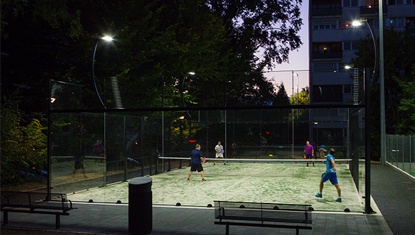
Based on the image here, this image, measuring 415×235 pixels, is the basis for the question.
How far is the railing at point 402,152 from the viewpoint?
19.2 m

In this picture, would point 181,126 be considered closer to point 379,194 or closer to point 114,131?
point 114,131

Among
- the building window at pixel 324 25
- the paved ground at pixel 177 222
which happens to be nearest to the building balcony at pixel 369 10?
the building window at pixel 324 25

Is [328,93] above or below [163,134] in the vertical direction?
above

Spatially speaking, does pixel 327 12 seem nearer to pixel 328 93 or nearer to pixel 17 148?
pixel 328 93

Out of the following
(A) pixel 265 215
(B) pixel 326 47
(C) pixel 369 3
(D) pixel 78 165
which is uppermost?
(C) pixel 369 3

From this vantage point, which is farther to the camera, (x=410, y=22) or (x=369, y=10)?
(x=369, y=10)

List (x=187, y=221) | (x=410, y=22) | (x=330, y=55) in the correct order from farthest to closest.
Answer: (x=330, y=55) < (x=410, y=22) < (x=187, y=221)

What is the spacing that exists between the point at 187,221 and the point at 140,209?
5.20ft

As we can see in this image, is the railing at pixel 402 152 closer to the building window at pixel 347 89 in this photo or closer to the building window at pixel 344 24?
the building window at pixel 347 89

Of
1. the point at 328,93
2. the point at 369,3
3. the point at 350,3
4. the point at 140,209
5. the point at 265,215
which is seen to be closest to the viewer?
the point at 265,215

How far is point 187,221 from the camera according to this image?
393 inches

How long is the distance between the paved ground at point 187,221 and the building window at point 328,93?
19.5 ft

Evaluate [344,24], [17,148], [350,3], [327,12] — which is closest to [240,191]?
[17,148]

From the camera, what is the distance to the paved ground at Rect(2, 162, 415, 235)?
9062mm
